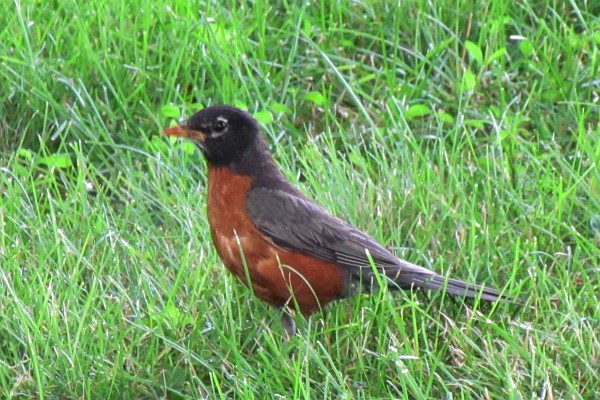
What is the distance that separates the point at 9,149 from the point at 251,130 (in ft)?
Result: 4.74

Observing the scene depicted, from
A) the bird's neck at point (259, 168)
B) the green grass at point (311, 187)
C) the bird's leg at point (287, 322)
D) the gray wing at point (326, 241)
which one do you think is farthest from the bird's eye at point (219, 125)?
the bird's leg at point (287, 322)

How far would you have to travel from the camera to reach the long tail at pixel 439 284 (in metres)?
4.38

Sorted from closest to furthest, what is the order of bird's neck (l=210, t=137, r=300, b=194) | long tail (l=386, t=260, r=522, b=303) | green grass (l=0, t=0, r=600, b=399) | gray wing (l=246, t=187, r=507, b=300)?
green grass (l=0, t=0, r=600, b=399) < long tail (l=386, t=260, r=522, b=303) < gray wing (l=246, t=187, r=507, b=300) < bird's neck (l=210, t=137, r=300, b=194)

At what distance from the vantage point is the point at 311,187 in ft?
17.6

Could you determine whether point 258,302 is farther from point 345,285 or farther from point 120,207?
point 120,207

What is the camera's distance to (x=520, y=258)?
477 cm

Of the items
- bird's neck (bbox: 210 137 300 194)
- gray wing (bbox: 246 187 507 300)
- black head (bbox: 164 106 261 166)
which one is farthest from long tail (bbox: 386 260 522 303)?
black head (bbox: 164 106 261 166)

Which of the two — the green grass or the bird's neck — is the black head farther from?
the green grass

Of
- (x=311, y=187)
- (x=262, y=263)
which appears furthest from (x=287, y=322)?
(x=311, y=187)

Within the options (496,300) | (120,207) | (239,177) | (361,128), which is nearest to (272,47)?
(361,128)

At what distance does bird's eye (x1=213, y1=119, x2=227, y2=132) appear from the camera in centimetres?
471

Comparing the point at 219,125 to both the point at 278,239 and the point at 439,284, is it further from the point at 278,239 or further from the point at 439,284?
the point at 439,284

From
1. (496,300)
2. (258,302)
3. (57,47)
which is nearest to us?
(496,300)

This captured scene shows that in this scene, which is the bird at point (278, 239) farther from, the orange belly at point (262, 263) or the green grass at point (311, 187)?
the green grass at point (311, 187)
